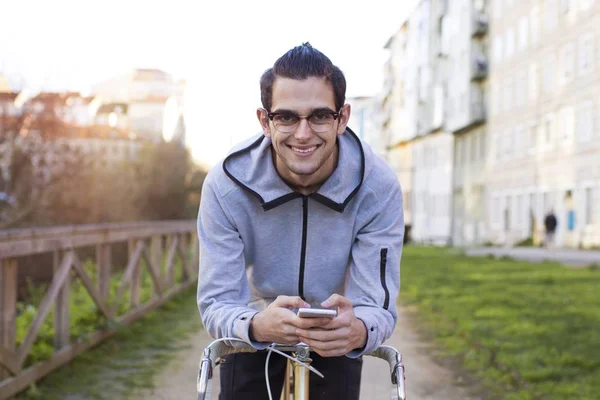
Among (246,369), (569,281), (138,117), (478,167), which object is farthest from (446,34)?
(246,369)

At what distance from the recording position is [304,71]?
282cm

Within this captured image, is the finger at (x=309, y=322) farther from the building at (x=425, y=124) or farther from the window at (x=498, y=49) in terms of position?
the building at (x=425, y=124)

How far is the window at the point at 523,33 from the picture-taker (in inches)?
1661

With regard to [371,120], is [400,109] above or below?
below

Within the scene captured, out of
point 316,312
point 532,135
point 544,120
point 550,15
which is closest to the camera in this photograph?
point 316,312

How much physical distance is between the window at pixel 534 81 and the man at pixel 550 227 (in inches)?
321

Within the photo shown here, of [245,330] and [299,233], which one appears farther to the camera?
[299,233]

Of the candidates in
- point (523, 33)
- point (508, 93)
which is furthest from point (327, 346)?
point (508, 93)

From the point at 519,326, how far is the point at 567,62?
2896cm

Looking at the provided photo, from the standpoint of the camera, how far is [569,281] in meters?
16.5

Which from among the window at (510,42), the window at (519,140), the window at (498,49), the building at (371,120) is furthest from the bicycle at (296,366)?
the building at (371,120)

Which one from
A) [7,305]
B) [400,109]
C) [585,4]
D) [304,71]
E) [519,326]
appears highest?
[400,109]

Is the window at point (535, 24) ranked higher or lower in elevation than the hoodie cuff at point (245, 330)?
higher

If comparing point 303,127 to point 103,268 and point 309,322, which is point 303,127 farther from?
point 103,268
